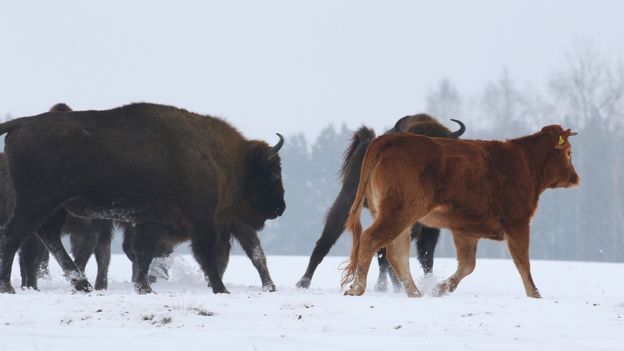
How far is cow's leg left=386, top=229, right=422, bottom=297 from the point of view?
376 inches

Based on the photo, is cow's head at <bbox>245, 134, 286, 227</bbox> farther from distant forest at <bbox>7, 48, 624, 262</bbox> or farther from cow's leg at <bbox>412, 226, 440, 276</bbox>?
distant forest at <bbox>7, 48, 624, 262</bbox>

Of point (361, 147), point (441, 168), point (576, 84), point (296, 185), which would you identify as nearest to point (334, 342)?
point (441, 168)

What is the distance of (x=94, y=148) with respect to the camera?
32.6 feet

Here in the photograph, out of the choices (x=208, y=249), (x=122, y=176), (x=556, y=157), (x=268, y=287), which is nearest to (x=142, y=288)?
(x=208, y=249)

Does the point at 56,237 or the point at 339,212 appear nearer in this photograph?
the point at 56,237

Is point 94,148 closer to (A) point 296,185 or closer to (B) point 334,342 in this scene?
(B) point 334,342

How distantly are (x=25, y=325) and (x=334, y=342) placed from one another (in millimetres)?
2102

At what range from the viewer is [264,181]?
12180 millimetres

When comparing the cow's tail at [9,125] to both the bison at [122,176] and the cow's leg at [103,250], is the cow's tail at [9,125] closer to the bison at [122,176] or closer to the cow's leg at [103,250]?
the bison at [122,176]

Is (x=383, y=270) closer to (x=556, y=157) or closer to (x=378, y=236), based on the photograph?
(x=556, y=157)

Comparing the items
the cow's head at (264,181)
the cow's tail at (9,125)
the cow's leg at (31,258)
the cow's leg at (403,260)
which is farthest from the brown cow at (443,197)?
the cow's leg at (31,258)

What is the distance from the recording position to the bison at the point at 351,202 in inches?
466

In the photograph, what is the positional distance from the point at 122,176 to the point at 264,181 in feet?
8.28

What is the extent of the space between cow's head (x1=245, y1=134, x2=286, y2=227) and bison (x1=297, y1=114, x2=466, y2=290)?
2.17ft
